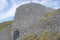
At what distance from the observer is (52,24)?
383 inches

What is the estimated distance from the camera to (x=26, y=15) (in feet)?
86.3

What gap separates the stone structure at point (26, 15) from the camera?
2525cm

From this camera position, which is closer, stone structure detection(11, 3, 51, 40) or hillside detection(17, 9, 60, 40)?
hillside detection(17, 9, 60, 40)

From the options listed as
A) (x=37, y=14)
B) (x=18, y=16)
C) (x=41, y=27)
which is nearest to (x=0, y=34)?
(x=18, y=16)

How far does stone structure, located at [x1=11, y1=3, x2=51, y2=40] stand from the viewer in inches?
994

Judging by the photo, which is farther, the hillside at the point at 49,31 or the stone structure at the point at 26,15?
the stone structure at the point at 26,15

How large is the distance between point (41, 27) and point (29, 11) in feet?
53.0

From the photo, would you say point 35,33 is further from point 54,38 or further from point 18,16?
point 18,16

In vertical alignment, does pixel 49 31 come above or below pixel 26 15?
below

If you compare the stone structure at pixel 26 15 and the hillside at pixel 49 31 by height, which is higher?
the stone structure at pixel 26 15

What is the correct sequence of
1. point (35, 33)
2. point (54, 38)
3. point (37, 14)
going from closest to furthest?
point (54, 38), point (35, 33), point (37, 14)

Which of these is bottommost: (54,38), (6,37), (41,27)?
(54,38)

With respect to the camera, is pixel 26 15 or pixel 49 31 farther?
pixel 26 15

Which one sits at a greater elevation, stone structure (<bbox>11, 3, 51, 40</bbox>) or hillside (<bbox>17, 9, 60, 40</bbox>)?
stone structure (<bbox>11, 3, 51, 40</bbox>)
